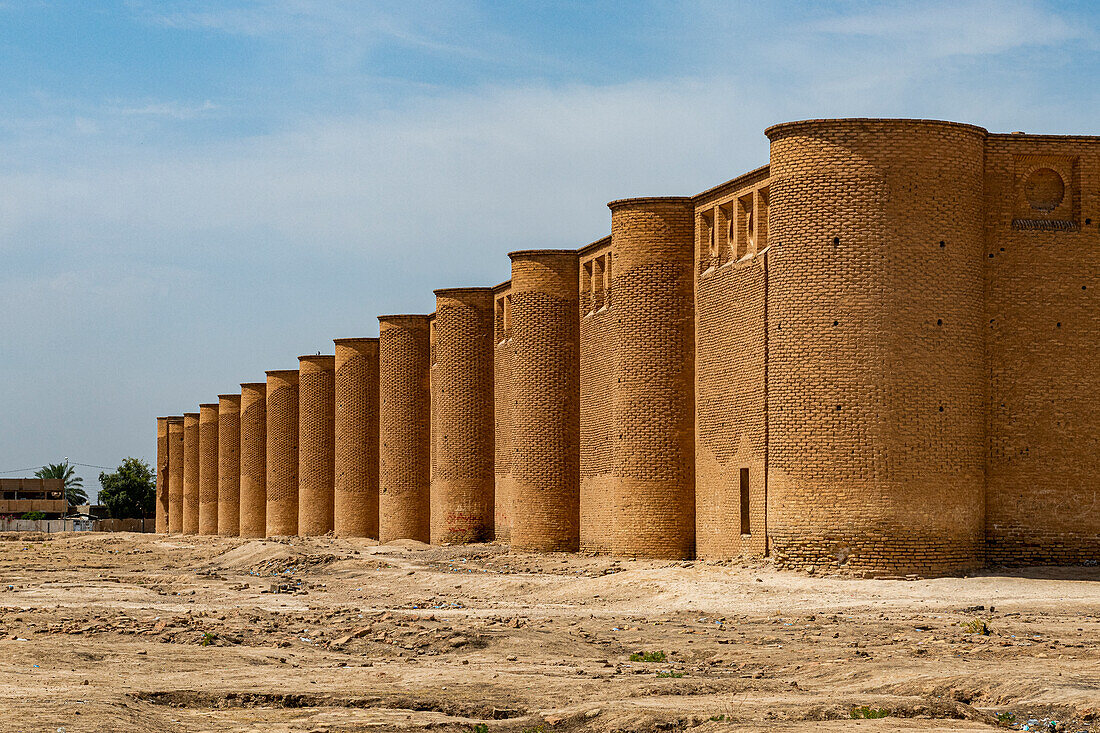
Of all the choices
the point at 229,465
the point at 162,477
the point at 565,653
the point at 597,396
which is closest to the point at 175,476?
the point at 162,477

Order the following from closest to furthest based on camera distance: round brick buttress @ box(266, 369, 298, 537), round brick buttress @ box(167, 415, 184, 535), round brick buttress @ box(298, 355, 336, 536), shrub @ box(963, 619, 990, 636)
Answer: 1. shrub @ box(963, 619, 990, 636)
2. round brick buttress @ box(298, 355, 336, 536)
3. round brick buttress @ box(266, 369, 298, 537)
4. round brick buttress @ box(167, 415, 184, 535)

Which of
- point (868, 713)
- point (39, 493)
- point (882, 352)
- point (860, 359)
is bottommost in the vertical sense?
point (39, 493)

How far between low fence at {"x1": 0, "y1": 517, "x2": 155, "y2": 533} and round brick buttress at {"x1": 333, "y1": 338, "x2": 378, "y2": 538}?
42.3 meters

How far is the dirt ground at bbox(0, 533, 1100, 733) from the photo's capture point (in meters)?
11.7

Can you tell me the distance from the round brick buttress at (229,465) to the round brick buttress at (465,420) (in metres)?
25.6

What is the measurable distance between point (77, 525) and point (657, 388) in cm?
7113

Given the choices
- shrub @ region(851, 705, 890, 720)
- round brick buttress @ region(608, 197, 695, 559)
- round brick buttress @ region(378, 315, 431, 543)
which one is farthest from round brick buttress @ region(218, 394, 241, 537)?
shrub @ region(851, 705, 890, 720)

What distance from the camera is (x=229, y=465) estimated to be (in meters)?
66.6

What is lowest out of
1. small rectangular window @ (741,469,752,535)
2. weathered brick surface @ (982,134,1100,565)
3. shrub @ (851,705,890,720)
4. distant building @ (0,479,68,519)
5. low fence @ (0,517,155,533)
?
low fence @ (0,517,155,533)

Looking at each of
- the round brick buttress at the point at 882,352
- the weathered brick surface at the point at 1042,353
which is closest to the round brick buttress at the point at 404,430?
the round brick buttress at the point at 882,352

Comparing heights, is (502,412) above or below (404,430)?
above

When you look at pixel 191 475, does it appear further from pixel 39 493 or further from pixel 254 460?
pixel 39 493

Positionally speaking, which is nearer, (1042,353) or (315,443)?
(1042,353)

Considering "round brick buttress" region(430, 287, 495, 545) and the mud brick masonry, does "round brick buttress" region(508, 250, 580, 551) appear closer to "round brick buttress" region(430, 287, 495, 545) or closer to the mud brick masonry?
the mud brick masonry
